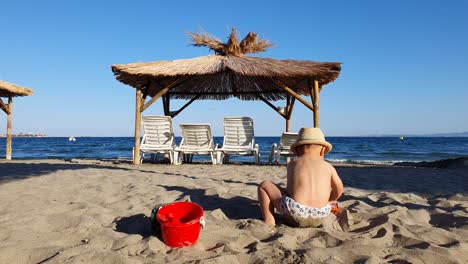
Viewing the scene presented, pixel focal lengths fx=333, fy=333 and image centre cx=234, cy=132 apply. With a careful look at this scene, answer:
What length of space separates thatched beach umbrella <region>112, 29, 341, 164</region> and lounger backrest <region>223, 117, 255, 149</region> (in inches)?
41.5

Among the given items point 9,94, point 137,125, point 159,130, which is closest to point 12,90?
point 9,94

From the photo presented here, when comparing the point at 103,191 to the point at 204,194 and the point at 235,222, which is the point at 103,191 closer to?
the point at 204,194

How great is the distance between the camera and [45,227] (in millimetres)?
2594

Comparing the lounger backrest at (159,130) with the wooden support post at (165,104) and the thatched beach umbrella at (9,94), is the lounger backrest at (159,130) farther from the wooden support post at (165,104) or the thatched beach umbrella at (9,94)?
the thatched beach umbrella at (9,94)

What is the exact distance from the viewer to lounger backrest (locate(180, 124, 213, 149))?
7629 mm

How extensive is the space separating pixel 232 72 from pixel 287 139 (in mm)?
1945

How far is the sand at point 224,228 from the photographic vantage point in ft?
6.64

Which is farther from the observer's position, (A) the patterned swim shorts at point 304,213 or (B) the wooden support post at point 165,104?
(B) the wooden support post at point 165,104

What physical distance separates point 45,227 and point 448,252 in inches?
111

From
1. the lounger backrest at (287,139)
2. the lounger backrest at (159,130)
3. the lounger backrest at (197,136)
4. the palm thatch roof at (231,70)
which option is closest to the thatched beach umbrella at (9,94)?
→ the palm thatch roof at (231,70)

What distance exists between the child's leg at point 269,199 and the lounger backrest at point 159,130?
528 centimetres

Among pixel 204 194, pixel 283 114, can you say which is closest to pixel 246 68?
pixel 283 114

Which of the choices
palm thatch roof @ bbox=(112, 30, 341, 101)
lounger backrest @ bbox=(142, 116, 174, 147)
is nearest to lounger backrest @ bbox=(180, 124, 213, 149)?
lounger backrest @ bbox=(142, 116, 174, 147)

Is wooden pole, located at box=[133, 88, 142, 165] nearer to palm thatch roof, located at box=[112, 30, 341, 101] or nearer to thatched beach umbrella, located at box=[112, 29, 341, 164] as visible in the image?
thatched beach umbrella, located at box=[112, 29, 341, 164]
